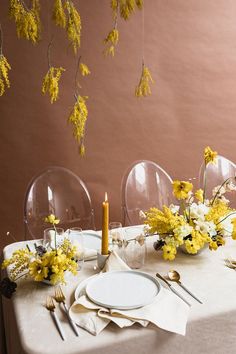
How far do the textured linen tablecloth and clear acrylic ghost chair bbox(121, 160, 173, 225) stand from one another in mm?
985

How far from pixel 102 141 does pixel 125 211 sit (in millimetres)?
694

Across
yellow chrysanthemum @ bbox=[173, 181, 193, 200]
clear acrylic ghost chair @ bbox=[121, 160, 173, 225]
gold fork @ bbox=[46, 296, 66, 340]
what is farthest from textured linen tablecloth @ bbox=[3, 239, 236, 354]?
clear acrylic ghost chair @ bbox=[121, 160, 173, 225]

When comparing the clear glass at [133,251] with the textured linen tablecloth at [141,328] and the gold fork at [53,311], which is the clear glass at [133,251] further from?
the gold fork at [53,311]

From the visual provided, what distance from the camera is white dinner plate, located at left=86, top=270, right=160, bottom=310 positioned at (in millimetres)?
1132

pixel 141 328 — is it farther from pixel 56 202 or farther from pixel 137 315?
pixel 56 202

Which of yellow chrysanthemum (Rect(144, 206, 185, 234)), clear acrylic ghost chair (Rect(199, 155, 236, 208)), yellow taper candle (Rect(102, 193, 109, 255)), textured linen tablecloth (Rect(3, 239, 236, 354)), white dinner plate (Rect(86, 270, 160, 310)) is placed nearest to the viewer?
textured linen tablecloth (Rect(3, 239, 236, 354))

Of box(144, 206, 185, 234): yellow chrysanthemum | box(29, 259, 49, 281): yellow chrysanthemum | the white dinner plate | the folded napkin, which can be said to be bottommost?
the folded napkin

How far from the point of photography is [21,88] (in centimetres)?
261

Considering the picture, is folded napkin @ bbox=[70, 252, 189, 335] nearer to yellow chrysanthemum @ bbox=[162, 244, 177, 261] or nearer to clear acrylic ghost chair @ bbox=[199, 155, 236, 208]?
yellow chrysanthemum @ bbox=[162, 244, 177, 261]

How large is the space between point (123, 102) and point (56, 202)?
3.42 ft

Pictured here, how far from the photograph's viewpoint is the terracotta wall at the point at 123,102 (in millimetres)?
2635

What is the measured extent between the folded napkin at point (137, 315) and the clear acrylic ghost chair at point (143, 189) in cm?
123

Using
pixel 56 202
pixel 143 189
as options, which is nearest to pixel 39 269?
pixel 56 202

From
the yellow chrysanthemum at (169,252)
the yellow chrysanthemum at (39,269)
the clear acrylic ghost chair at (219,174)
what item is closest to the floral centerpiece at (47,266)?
the yellow chrysanthemum at (39,269)
